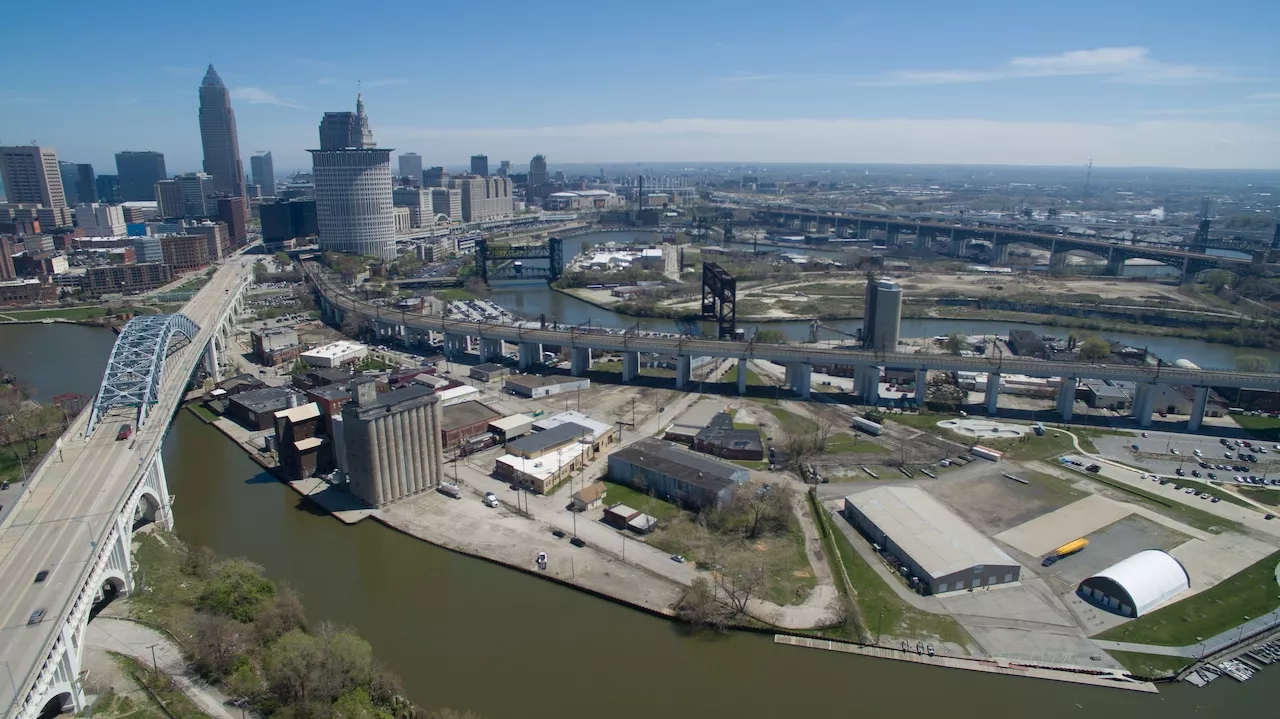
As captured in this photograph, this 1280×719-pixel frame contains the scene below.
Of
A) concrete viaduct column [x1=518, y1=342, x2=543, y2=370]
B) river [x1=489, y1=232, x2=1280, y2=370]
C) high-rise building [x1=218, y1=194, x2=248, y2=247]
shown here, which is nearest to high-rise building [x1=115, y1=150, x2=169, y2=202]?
high-rise building [x1=218, y1=194, x2=248, y2=247]

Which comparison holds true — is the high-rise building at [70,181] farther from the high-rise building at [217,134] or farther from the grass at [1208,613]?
the grass at [1208,613]

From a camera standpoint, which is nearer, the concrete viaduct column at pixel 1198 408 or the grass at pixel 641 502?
the grass at pixel 641 502

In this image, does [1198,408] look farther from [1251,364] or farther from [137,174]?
[137,174]

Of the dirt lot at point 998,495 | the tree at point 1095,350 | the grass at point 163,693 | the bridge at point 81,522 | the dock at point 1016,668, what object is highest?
the bridge at point 81,522

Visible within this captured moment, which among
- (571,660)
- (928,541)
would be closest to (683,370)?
(928,541)

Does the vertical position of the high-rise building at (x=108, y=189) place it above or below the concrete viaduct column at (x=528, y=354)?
above

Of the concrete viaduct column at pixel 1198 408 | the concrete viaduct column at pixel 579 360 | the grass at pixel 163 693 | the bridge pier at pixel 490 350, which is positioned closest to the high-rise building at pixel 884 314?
the concrete viaduct column at pixel 1198 408

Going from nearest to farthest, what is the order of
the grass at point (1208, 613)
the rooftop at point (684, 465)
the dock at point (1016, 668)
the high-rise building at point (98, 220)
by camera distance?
1. the dock at point (1016, 668)
2. the grass at point (1208, 613)
3. the rooftop at point (684, 465)
4. the high-rise building at point (98, 220)
